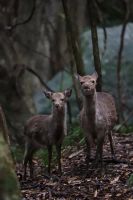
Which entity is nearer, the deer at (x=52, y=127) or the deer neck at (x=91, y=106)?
the deer neck at (x=91, y=106)

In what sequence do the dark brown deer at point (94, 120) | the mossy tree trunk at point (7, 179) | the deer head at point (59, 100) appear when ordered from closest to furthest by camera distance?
1. the mossy tree trunk at point (7, 179)
2. the dark brown deer at point (94, 120)
3. the deer head at point (59, 100)

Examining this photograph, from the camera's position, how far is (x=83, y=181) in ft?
29.8

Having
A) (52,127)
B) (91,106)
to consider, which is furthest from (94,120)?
(52,127)

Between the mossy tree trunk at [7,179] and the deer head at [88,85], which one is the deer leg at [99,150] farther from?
the mossy tree trunk at [7,179]

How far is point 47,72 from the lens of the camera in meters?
22.7

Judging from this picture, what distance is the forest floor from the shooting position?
8227mm

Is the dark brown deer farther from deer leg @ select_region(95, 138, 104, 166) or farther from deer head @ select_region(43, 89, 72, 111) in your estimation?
deer head @ select_region(43, 89, 72, 111)

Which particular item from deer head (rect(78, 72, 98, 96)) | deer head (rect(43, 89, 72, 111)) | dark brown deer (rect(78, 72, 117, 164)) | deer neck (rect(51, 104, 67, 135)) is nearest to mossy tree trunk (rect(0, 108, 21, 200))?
deer head (rect(78, 72, 98, 96))

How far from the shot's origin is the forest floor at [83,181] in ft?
27.0

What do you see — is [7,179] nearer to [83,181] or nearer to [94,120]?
[83,181]

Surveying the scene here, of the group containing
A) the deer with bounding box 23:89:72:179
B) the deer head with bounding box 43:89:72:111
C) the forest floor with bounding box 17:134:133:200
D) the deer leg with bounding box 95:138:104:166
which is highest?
the deer head with bounding box 43:89:72:111

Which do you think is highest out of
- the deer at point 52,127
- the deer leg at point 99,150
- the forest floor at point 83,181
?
the deer at point 52,127

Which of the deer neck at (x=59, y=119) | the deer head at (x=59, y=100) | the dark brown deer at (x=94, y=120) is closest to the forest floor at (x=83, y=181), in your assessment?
the dark brown deer at (x=94, y=120)

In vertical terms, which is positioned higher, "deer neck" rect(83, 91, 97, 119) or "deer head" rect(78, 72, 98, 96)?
"deer head" rect(78, 72, 98, 96)
